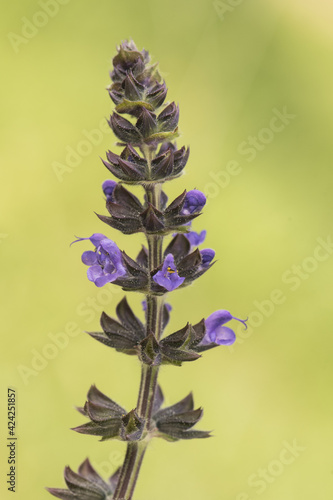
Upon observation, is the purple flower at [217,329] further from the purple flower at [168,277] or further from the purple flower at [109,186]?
the purple flower at [109,186]

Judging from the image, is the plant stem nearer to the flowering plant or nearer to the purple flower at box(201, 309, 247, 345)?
the flowering plant

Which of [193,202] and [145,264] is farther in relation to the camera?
[145,264]

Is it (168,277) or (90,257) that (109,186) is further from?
(168,277)

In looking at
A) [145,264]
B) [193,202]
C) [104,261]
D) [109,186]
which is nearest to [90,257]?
[104,261]

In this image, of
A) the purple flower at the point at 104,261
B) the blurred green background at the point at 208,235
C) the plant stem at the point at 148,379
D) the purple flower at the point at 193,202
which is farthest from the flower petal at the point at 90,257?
the blurred green background at the point at 208,235

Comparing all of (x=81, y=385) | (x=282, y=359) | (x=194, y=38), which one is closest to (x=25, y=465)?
(x=81, y=385)

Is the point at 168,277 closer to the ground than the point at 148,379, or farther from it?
farther from it
